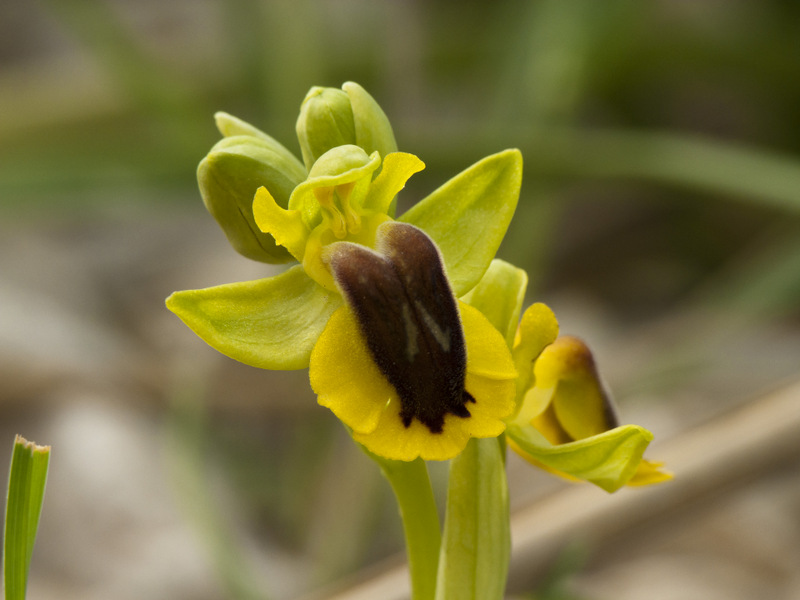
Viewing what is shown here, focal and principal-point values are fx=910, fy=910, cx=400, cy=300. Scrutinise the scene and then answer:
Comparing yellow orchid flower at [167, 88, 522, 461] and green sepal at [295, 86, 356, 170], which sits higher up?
green sepal at [295, 86, 356, 170]

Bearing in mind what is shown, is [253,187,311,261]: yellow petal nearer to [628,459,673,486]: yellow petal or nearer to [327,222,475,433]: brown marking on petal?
[327,222,475,433]: brown marking on petal

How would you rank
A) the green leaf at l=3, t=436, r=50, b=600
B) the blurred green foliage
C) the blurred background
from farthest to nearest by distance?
the blurred green foliage, the blurred background, the green leaf at l=3, t=436, r=50, b=600

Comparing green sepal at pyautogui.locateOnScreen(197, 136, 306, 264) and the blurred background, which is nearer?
green sepal at pyautogui.locateOnScreen(197, 136, 306, 264)

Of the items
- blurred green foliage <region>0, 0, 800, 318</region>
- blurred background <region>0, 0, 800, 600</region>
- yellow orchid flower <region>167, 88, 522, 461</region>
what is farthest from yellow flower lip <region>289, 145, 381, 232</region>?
blurred green foliage <region>0, 0, 800, 318</region>

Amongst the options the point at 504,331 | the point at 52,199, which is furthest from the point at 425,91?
the point at 504,331

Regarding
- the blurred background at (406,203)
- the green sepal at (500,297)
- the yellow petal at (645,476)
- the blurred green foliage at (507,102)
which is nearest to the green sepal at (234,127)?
the green sepal at (500,297)

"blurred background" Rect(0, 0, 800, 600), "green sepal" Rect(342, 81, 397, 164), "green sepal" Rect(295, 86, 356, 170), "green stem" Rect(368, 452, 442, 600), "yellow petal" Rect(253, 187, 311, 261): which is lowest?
"green stem" Rect(368, 452, 442, 600)

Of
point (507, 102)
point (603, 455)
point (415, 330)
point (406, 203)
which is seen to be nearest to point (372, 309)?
point (415, 330)
